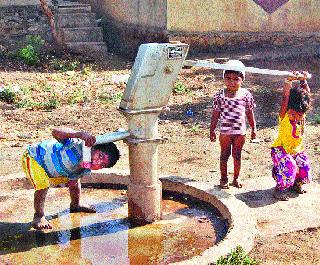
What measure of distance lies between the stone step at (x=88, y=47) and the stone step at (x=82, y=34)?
0.22 meters

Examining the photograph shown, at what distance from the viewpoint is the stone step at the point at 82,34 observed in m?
13.9

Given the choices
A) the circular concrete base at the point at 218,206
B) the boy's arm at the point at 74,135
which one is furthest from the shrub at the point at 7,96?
the boy's arm at the point at 74,135

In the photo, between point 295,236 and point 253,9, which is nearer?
point 295,236

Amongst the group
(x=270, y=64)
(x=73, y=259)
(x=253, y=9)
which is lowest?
(x=73, y=259)

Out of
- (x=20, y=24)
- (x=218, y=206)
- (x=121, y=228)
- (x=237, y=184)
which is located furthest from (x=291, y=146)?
(x=20, y=24)

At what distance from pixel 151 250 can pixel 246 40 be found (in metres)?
8.84

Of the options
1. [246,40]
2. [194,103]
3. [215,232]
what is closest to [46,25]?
[246,40]

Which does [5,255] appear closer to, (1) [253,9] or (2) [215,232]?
(2) [215,232]

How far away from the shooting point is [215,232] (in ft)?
15.4

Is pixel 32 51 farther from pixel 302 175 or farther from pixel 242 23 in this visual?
pixel 302 175

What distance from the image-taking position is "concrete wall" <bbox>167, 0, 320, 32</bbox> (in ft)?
40.2

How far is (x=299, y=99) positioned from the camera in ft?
17.5

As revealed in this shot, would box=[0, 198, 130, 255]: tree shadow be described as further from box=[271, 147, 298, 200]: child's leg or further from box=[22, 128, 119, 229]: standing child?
box=[271, 147, 298, 200]: child's leg

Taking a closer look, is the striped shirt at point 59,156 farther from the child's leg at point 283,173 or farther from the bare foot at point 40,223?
the child's leg at point 283,173
